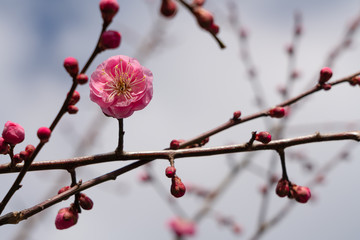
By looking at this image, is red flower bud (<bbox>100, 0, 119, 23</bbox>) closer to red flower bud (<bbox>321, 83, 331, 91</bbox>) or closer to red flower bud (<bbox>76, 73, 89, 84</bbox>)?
red flower bud (<bbox>76, 73, 89, 84</bbox>)

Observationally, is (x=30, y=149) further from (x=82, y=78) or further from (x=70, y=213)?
(x=82, y=78)

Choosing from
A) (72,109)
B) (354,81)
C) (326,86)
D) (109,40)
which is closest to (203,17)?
(109,40)

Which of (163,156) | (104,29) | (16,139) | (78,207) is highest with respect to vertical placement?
(104,29)

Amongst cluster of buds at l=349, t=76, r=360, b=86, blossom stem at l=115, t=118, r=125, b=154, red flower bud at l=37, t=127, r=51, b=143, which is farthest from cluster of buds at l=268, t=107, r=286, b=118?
red flower bud at l=37, t=127, r=51, b=143

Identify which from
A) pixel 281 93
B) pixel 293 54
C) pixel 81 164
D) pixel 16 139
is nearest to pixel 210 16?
pixel 81 164

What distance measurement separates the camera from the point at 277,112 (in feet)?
5.79

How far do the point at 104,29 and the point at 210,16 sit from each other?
0.33 meters

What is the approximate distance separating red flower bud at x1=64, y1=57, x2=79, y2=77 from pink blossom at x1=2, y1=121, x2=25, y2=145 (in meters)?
0.39

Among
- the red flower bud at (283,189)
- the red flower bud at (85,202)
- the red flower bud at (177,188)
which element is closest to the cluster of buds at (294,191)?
the red flower bud at (283,189)

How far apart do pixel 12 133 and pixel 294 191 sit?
3.86ft

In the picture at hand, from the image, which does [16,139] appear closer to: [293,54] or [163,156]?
[163,156]

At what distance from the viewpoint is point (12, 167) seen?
1.39 metres

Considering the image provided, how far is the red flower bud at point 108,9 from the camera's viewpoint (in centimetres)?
108

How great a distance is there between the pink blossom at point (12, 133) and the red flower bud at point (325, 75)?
1.35 meters
